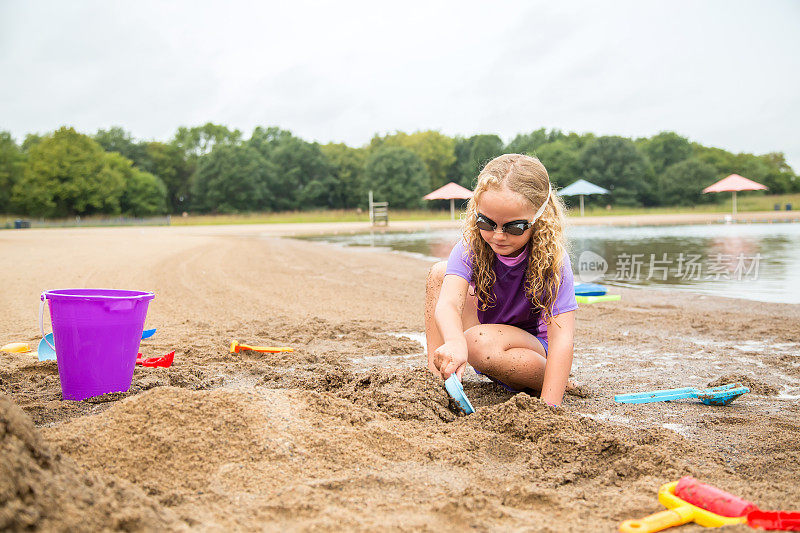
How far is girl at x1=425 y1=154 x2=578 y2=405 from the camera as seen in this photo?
2.71m

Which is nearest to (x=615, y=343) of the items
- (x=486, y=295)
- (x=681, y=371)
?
(x=681, y=371)

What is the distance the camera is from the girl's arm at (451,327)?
266 centimetres

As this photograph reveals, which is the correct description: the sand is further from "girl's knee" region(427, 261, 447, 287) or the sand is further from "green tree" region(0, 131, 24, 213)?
"green tree" region(0, 131, 24, 213)

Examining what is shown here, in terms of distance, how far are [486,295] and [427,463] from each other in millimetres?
1163

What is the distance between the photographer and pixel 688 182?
55.2 metres

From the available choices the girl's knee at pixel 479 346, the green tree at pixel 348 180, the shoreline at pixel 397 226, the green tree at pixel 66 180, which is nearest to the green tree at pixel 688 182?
the shoreline at pixel 397 226

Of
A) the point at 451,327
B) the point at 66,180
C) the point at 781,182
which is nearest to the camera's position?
the point at 451,327

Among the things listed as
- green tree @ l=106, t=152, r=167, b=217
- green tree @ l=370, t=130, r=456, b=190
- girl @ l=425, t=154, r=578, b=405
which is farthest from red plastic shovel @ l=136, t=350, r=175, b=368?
green tree @ l=370, t=130, r=456, b=190

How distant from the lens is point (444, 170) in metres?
68.2

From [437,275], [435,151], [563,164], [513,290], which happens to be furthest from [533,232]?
[435,151]

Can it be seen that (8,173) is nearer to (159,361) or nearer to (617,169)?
(617,169)

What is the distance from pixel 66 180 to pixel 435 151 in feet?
123

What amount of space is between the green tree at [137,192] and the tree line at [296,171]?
0.31 ft

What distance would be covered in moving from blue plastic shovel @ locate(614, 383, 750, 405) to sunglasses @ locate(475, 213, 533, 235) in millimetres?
1052
